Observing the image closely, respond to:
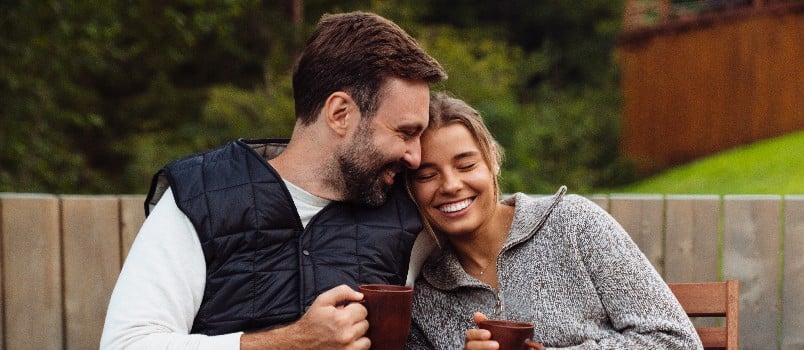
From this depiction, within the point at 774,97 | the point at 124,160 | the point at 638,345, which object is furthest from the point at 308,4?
the point at 638,345

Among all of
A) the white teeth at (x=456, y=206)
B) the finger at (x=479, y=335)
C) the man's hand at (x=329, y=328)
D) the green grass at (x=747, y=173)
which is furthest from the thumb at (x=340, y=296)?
the green grass at (x=747, y=173)

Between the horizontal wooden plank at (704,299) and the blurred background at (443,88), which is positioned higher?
the blurred background at (443,88)

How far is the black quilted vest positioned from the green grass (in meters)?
7.48

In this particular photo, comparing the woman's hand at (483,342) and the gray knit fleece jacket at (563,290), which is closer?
the woman's hand at (483,342)

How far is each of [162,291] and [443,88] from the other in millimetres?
5795

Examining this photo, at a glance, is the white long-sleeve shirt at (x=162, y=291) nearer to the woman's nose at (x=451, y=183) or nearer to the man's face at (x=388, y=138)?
the man's face at (x=388, y=138)

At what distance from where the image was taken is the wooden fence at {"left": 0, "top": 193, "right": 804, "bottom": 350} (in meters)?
3.39

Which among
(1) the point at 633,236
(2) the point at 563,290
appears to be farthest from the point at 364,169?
(1) the point at 633,236

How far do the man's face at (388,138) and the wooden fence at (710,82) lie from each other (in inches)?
448

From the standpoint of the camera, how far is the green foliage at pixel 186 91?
246 inches

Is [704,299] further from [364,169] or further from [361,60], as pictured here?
[361,60]

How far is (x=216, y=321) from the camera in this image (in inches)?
94.3

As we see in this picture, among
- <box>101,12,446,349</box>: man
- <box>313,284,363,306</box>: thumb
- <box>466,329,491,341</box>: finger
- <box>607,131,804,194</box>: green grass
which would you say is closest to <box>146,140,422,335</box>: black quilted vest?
<box>101,12,446,349</box>: man

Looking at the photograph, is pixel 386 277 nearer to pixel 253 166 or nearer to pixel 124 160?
pixel 253 166
